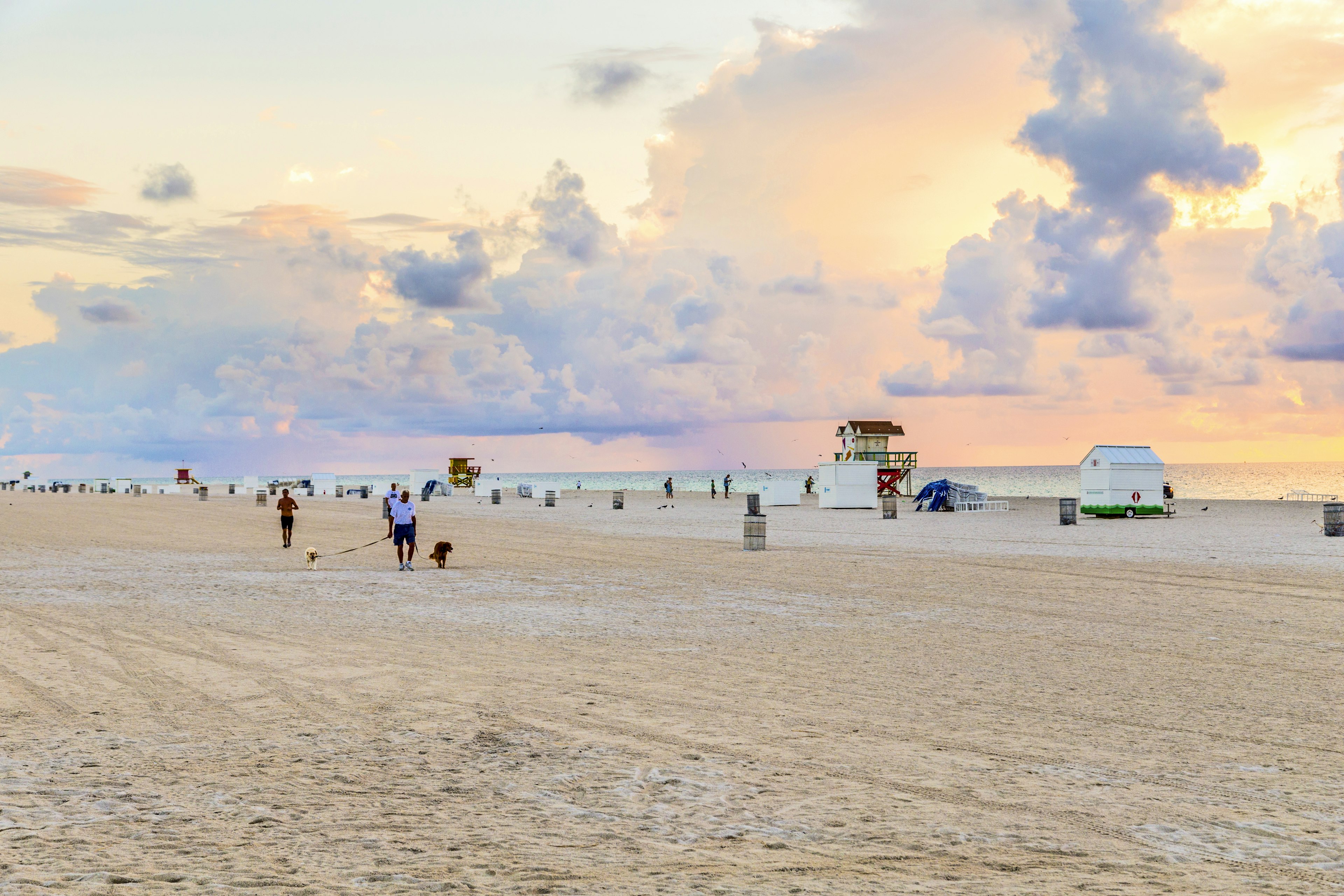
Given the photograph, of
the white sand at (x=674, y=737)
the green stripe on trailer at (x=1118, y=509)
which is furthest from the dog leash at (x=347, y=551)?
the green stripe on trailer at (x=1118, y=509)

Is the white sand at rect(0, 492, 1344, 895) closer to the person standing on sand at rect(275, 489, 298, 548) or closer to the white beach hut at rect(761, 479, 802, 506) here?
the person standing on sand at rect(275, 489, 298, 548)

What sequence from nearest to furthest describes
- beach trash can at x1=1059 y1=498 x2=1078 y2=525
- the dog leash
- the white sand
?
1. the white sand
2. the dog leash
3. beach trash can at x1=1059 y1=498 x2=1078 y2=525

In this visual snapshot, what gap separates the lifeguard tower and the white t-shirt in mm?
74939

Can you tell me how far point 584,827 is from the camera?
5637 millimetres

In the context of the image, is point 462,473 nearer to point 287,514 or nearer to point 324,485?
point 324,485

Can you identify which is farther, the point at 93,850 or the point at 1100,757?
the point at 1100,757

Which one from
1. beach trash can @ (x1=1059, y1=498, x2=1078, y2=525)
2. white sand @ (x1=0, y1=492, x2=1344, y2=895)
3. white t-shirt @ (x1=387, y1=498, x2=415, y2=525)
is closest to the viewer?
white sand @ (x1=0, y1=492, x2=1344, y2=895)

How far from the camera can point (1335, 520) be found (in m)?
30.9

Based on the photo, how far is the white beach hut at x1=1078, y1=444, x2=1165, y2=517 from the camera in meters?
43.4

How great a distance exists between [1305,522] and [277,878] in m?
44.7

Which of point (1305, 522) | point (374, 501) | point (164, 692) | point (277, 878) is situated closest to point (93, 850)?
point (277, 878)

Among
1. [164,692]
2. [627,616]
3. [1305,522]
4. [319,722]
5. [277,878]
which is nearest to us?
[277,878]

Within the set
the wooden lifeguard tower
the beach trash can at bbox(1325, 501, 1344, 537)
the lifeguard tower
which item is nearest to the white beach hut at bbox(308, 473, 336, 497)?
the lifeguard tower

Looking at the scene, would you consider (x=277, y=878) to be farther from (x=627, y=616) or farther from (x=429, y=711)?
(x=627, y=616)
